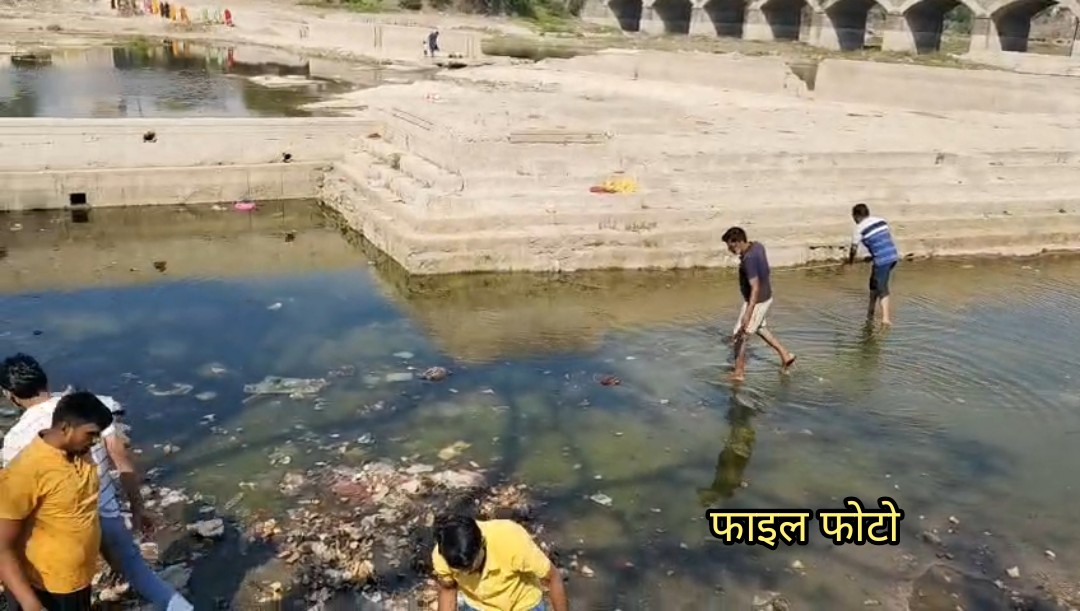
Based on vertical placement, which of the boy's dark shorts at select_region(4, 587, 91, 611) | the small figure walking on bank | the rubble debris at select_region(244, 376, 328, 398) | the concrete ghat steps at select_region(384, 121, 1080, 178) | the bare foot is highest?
the small figure walking on bank

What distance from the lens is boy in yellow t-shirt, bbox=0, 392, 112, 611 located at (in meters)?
3.20

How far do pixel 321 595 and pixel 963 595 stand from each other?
3.35 m

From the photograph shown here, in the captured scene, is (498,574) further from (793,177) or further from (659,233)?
(793,177)

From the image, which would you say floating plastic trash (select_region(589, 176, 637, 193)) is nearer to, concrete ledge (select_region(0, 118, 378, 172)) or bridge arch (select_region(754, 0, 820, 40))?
concrete ledge (select_region(0, 118, 378, 172))

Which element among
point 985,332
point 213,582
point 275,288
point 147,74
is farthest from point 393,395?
point 147,74

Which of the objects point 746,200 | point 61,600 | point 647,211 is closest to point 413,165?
point 647,211

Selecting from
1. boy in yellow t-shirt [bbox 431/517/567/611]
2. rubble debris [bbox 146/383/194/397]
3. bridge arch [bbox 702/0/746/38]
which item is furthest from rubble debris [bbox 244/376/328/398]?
bridge arch [bbox 702/0/746/38]

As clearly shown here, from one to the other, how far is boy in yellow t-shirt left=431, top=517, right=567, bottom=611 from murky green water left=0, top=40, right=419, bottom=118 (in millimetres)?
13894

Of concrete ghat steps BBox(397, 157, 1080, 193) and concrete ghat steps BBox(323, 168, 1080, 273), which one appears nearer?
concrete ghat steps BBox(323, 168, 1080, 273)

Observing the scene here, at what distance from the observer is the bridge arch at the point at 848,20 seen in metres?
51.2

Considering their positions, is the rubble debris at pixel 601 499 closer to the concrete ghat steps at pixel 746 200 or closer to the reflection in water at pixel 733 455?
the reflection in water at pixel 733 455

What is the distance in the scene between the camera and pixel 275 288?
9.49m

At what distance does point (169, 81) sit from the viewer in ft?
69.1

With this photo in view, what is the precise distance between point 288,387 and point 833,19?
52.0m
